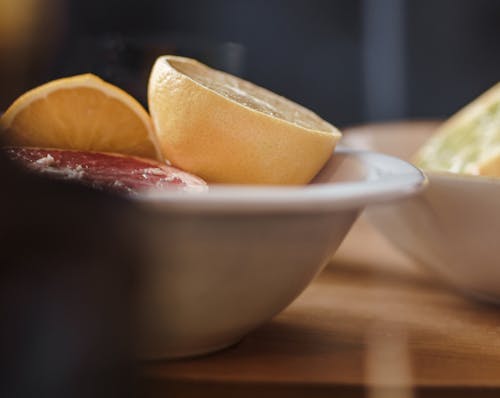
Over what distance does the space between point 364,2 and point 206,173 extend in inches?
Answer: 70.5

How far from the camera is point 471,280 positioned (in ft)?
1.78

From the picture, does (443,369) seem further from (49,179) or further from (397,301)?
(49,179)

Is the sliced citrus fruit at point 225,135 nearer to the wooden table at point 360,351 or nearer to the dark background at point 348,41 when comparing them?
the wooden table at point 360,351

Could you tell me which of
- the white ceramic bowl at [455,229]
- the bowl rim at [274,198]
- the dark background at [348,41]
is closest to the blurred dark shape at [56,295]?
the bowl rim at [274,198]

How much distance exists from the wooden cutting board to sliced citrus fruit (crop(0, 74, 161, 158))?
137 millimetres

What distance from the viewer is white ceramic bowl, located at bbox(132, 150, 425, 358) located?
328mm

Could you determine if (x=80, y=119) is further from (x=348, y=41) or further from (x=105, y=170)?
(x=348, y=41)

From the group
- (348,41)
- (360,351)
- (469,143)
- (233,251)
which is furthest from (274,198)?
(348,41)

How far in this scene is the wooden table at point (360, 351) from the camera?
39 cm

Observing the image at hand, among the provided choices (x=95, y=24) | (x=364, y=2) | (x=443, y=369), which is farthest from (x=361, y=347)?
(x=364, y=2)

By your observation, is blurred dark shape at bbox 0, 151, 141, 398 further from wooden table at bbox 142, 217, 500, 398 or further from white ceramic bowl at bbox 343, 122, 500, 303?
white ceramic bowl at bbox 343, 122, 500, 303

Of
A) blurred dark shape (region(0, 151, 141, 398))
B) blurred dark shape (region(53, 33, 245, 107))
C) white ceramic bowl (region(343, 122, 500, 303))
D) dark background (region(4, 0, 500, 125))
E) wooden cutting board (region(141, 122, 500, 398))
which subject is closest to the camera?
blurred dark shape (region(0, 151, 141, 398))

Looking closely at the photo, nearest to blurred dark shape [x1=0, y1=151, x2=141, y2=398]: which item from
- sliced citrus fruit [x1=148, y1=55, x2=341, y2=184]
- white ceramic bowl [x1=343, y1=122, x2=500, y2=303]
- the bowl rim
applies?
the bowl rim

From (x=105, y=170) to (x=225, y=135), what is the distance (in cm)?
7
